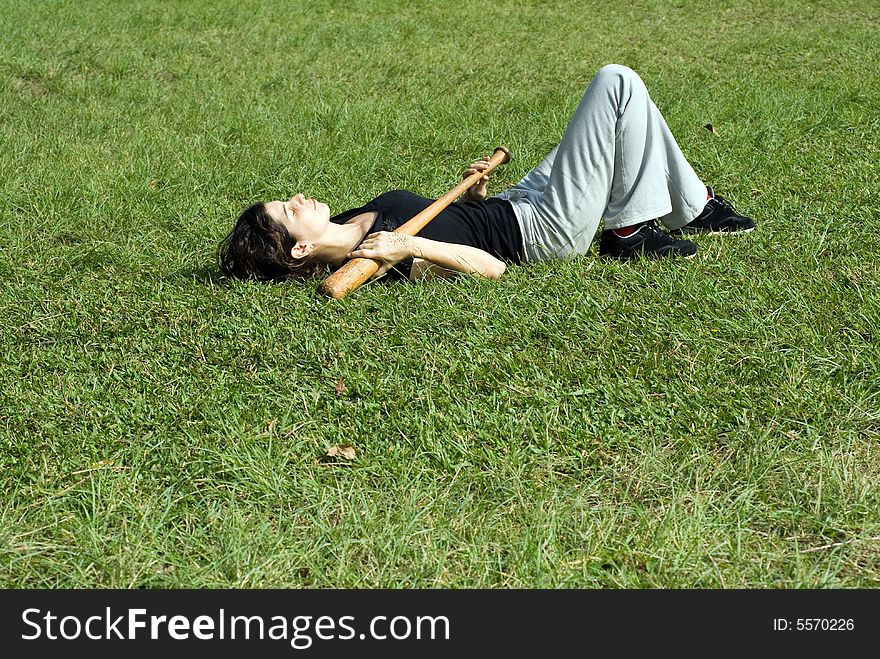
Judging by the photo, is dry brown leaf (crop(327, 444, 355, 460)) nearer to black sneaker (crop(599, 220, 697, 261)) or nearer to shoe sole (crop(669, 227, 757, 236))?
black sneaker (crop(599, 220, 697, 261))

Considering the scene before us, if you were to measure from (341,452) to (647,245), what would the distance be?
1894mm

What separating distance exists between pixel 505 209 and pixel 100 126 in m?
3.82

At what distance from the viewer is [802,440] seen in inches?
115

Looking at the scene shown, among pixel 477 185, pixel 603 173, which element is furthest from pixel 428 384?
pixel 477 185

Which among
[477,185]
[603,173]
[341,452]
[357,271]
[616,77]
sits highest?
[616,77]

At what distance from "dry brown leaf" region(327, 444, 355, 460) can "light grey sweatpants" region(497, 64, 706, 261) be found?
1579 mm

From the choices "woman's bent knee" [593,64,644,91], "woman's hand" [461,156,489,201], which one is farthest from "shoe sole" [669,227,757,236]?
"woman's hand" [461,156,489,201]

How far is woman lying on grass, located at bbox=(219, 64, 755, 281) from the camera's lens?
400cm

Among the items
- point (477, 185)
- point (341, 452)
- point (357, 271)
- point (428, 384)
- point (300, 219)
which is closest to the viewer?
point (341, 452)

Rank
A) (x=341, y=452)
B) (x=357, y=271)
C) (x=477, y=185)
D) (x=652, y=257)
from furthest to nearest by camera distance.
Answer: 1. (x=477, y=185)
2. (x=652, y=257)
3. (x=357, y=271)
4. (x=341, y=452)

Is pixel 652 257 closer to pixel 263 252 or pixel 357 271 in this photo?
pixel 357 271

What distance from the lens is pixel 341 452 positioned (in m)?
3.01

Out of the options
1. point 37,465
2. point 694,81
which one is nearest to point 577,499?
point 37,465

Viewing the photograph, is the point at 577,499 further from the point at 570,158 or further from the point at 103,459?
the point at 570,158
